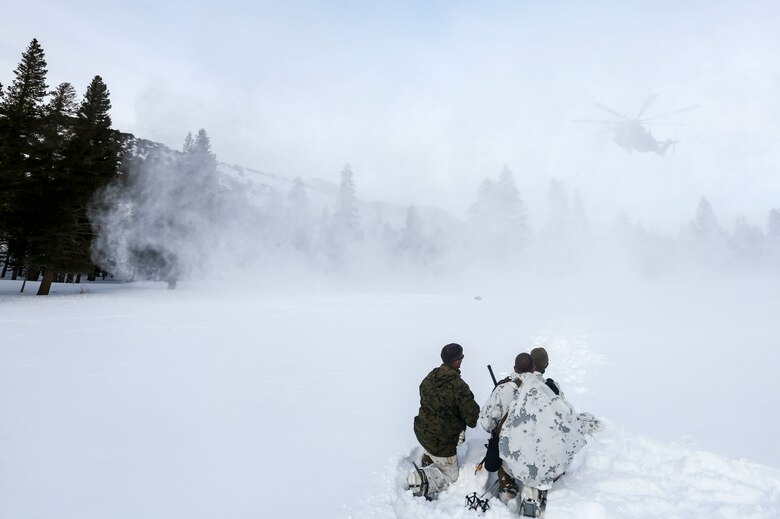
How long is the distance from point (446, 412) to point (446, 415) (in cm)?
4

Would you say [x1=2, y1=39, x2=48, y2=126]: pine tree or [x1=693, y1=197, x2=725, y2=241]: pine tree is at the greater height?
[x1=693, y1=197, x2=725, y2=241]: pine tree

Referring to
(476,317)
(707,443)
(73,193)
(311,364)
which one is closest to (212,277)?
(73,193)

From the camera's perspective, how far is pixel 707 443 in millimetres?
5113

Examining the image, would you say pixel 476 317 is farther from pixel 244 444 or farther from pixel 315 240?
pixel 315 240

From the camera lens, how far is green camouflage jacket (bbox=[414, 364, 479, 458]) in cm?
418

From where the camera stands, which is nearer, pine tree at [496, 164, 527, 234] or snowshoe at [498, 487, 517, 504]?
snowshoe at [498, 487, 517, 504]

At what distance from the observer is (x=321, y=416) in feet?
19.3

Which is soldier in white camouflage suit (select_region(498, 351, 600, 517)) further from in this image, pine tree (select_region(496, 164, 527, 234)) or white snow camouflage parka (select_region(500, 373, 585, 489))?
pine tree (select_region(496, 164, 527, 234))

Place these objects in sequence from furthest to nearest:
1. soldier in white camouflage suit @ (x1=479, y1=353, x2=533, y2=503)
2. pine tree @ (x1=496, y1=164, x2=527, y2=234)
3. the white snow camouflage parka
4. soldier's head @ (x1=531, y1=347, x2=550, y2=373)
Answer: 1. pine tree @ (x1=496, y1=164, x2=527, y2=234)
2. soldier's head @ (x1=531, y1=347, x2=550, y2=373)
3. soldier in white camouflage suit @ (x1=479, y1=353, x2=533, y2=503)
4. the white snow camouflage parka

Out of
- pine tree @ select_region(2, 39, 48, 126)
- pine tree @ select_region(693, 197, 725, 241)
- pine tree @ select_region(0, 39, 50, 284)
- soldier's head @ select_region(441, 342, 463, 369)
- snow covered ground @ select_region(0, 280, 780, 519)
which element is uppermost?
pine tree @ select_region(693, 197, 725, 241)

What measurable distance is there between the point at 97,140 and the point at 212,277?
11.3m

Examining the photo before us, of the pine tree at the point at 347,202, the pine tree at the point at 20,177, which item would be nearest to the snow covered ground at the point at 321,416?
the pine tree at the point at 20,177

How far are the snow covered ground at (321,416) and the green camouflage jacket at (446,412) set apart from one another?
459mm

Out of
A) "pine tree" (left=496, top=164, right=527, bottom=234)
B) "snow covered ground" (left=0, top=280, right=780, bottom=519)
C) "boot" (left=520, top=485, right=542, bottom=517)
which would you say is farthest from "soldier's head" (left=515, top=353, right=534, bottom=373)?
"pine tree" (left=496, top=164, right=527, bottom=234)
